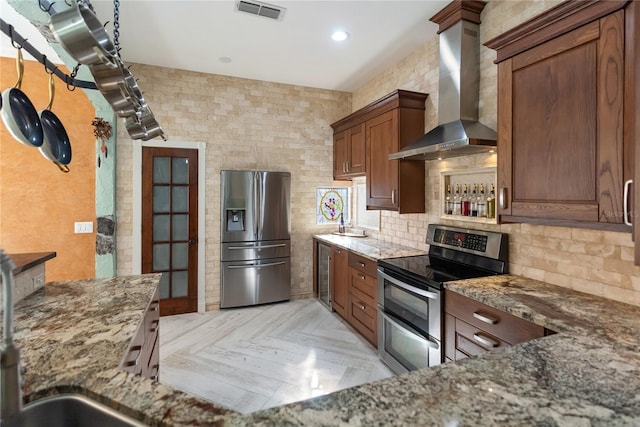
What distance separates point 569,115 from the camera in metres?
1.59

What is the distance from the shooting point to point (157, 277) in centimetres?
217

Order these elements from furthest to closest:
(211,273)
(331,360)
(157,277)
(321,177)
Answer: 1. (321,177)
2. (211,273)
3. (331,360)
4. (157,277)

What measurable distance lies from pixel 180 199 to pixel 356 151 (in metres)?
2.37

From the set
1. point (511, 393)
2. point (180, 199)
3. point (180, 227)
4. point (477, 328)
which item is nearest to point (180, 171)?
point (180, 199)

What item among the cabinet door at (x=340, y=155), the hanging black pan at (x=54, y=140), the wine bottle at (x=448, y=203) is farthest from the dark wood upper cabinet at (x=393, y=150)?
the hanging black pan at (x=54, y=140)

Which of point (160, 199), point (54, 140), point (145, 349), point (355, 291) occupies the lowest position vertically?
point (355, 291)

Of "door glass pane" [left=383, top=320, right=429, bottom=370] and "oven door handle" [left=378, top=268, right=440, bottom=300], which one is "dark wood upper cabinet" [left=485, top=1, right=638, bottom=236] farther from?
"door glass pane" [left=383, top=320, right=429, bottom=370]

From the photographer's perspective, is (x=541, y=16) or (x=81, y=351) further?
(x=541, y=16)

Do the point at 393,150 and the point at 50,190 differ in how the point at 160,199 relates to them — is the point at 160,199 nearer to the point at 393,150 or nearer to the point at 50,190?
the point at 50,190

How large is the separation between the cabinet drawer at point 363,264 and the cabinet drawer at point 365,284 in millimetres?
44

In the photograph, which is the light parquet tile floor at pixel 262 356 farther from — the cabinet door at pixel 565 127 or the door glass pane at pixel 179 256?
the cabinet door at pixel 565 127

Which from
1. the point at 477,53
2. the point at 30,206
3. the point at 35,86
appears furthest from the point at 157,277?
the point at 35,86

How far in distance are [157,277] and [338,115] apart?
356 centimetres

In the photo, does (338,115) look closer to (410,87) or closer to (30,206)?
(410,87)
